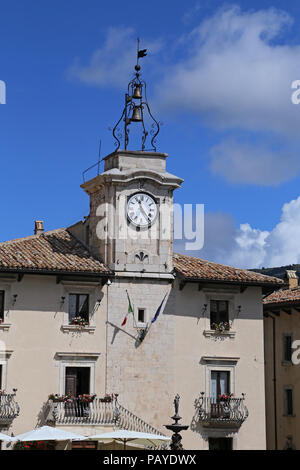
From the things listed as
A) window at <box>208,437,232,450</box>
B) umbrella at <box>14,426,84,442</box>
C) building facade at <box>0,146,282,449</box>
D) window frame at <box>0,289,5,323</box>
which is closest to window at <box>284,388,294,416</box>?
building facade at <box>0,146,282,449</box>

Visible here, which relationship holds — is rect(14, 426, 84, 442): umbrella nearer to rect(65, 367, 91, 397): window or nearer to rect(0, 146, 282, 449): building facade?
rect(0, 146, 282, 449): building facade

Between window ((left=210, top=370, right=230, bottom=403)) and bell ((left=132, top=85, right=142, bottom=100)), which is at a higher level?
bell ((left=132, top=85, right=142, bottom=100))

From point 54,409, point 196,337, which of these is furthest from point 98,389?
point 196,337

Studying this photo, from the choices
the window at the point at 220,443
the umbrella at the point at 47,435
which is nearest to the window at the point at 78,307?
the umbrella at the point at 47,435

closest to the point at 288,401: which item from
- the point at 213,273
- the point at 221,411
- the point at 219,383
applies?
the point at 219,383

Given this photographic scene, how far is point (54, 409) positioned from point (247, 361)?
9649mm

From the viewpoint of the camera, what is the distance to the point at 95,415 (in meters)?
43.0

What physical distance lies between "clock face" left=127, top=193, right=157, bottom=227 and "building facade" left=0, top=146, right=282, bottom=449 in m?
0.05

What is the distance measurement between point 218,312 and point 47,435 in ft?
38.3

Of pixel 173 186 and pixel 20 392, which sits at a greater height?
pixel 173 186

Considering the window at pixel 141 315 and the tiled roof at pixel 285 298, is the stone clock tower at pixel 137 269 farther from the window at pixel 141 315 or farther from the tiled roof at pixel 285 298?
the tiled roof at pixel 285 298

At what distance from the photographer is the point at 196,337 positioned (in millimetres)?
45719

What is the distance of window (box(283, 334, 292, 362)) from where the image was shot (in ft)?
175
